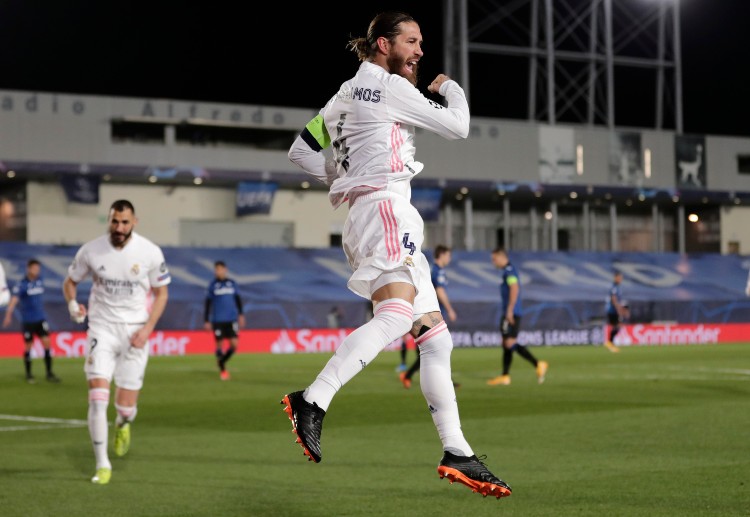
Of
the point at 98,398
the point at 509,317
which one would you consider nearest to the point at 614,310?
the point at 509,317

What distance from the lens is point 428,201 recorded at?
50.9m

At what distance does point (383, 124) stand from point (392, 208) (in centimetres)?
43

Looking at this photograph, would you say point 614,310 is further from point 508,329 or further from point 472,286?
point 508,329

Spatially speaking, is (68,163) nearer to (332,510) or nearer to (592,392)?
(592,392)

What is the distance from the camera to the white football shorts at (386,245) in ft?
18.8

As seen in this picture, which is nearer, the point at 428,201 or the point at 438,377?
the point at 438,377

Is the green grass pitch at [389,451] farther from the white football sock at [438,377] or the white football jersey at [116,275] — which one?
the white football sock at [438,377]

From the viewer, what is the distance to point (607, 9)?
50719mm

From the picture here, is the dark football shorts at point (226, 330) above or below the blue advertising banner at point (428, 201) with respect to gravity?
below

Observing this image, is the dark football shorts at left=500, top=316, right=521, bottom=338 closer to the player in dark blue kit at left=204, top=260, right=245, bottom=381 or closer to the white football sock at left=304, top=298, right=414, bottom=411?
the player in dark blue kit at left=204, top=260, right=245, bottom=381

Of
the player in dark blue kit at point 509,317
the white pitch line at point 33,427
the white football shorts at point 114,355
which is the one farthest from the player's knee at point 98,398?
the player in dark blue kit at point 509,317

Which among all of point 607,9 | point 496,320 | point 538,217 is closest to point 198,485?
point 496,320

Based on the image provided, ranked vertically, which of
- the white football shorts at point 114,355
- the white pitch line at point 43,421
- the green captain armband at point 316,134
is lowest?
the white pitch line at point 43,421

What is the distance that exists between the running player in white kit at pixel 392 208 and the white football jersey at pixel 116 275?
16.4 ft
